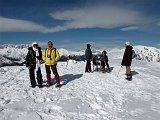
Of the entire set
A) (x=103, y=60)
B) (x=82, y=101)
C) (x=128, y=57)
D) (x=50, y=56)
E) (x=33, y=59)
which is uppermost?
(x=50, y=56)

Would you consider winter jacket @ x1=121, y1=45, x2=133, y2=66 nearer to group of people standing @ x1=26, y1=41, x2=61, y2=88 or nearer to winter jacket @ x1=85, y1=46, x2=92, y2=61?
winter jacket @ x1=85, y1=46, x2=92, y2=61

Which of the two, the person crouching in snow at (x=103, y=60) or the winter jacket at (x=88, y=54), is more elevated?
the winter jacket at (x=88, y=54)

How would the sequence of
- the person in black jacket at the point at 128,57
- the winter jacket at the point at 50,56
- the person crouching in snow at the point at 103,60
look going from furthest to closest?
the person crouching in snow at the point at 103,60 < the person in black jacket at the point at 128,57 < the winter jacket at the point at 50,56

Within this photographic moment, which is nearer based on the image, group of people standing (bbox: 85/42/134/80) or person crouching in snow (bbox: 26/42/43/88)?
person crouching in snow (bbox: 26/42/43/88)

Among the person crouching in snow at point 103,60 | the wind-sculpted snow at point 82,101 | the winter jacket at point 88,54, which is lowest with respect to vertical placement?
the wind-sculpted snow at point 82,101

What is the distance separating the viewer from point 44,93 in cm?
1246

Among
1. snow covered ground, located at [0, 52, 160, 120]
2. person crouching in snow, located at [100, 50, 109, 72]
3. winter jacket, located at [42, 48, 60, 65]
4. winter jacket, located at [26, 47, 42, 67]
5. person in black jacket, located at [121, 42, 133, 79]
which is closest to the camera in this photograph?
snow covered ground, located at [0, 52, 160, 120]

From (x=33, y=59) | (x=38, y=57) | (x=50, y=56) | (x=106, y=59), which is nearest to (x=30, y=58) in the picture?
(x=33, y=59)

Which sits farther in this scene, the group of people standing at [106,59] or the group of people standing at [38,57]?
the group of people standing at [106,59]

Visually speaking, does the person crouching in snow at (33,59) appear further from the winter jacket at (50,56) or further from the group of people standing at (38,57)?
the winter jacket at (50,56)

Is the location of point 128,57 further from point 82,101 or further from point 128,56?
point 82,101

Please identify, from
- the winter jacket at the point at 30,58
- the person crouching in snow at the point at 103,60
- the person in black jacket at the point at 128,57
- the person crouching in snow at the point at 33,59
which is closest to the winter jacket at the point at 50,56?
the person crouching in snow at the point at 33,59

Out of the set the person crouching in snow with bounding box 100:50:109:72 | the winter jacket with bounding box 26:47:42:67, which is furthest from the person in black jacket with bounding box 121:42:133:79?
the winter jacket with bounding box 26:47:42:67

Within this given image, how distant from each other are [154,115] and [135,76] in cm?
872
